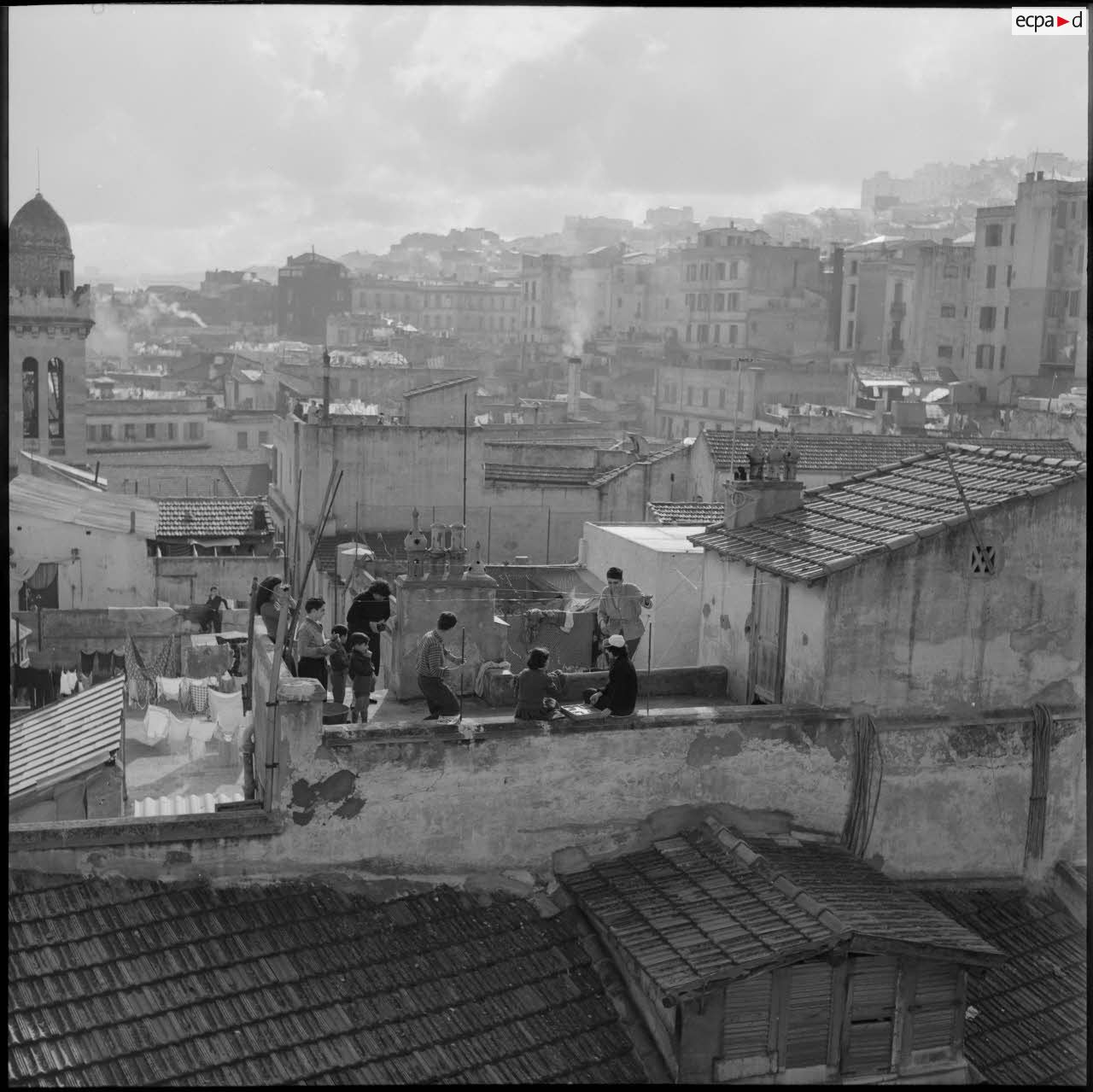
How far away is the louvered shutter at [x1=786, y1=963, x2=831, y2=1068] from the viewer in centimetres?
1035

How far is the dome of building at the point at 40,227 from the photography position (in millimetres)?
39719

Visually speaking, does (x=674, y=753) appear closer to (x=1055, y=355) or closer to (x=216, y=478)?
(x=216, y=478)

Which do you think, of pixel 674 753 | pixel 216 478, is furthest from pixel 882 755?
pixel 216 478

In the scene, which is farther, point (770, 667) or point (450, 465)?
point (450, 465)

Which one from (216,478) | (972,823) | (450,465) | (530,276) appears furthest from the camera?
(530,276)

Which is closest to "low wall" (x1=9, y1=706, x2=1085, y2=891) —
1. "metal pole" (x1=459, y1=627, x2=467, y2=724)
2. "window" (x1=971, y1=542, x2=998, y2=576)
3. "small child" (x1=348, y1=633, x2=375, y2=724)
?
"window" (x1=971, y1=542, x2=998, y2=576)

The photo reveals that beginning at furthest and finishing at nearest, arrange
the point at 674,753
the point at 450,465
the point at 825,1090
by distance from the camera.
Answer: the point at 450,465, the point at 674,753, the point at 825,1090

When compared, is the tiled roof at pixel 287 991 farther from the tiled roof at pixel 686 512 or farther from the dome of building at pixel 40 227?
the dome of building at pixel 40 227

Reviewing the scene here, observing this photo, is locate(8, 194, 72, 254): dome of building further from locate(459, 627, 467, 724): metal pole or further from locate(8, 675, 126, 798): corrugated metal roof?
locate(459, 627, 467, 724): metal pole

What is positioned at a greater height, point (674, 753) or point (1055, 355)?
point (1055, 355)

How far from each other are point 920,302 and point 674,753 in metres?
66.7

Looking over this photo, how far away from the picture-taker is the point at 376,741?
1100 cm

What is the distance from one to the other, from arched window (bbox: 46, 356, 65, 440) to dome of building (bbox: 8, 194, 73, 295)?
199cm

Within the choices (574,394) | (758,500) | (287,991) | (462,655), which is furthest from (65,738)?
(574,394)
